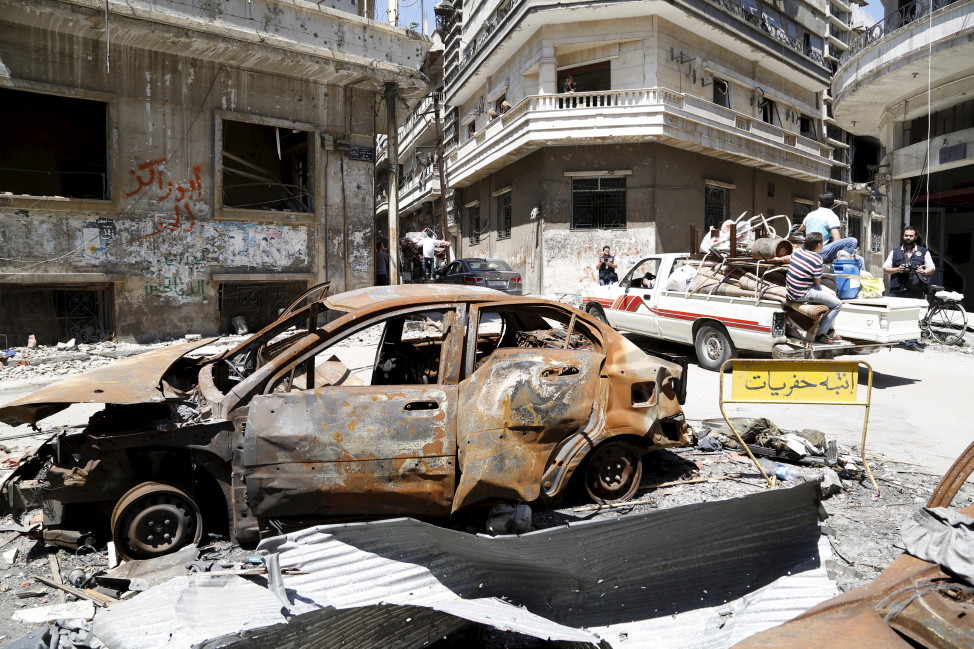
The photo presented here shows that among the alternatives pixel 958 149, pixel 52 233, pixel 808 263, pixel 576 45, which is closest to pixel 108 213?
pixel 52 233

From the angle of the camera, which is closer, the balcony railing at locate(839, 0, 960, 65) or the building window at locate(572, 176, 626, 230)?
the balcony railing at locate(839, 0, 960, 65)

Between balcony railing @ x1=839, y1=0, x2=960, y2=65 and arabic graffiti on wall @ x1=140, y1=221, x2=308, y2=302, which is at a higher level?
balcony railing @ x1=839, y1=0, x2=960, y2=65

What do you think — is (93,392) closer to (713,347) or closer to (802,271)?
(802,271)

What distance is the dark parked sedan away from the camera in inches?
690

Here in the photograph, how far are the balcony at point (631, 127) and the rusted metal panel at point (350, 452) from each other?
17.7m

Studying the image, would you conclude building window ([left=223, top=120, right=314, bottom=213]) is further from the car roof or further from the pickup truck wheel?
the car roof

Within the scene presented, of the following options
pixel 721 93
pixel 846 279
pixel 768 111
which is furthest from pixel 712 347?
pixel 768 111

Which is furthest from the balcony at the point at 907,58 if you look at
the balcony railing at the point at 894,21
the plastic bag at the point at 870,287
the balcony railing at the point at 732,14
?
the plastic bag at the point at 870,287

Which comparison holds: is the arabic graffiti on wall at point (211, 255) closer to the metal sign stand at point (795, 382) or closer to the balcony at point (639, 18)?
the metal sign stand at point (795, 382)

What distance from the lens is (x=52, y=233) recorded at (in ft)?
37.0

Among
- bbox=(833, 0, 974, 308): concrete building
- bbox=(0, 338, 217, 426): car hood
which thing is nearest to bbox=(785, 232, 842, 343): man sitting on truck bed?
bbox=(0, 338, 217, 426): car hood

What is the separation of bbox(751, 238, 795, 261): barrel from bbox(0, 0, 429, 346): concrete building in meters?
8.77

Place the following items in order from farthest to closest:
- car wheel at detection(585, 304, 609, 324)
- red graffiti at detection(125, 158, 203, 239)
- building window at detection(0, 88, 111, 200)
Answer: building window at detection(0, 88, 111, 200)
car wheel at detection(585, 304, 609, 324)
red graffiti at detection(125, 158, 203, 239)

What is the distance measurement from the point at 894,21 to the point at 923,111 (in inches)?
128
